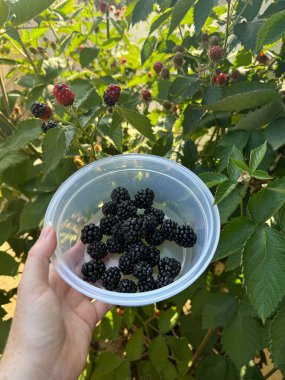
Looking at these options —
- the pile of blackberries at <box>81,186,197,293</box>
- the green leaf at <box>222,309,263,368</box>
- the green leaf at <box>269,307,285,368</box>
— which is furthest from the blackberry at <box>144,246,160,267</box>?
the green leaf at <box>269,307,285,368</box>

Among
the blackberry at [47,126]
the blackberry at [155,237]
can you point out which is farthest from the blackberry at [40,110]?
the blackberry at [155,237]

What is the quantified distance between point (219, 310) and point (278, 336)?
23cm

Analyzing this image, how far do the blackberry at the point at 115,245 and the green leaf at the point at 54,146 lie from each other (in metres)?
0.30

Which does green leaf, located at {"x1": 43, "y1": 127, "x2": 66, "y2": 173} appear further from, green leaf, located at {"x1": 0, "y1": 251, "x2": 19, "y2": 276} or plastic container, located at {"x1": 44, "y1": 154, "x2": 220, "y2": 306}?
green leaf, located at {"x1": 0, "y1": 251, "x2": 19, "y2": 276}

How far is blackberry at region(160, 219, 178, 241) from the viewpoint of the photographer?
870mm

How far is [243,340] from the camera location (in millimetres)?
803

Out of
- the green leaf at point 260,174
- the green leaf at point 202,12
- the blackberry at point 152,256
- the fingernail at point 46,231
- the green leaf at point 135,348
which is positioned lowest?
the green leaf at point 135,348

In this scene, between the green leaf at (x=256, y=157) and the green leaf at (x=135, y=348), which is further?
the green leaf at (x=135, y=348)

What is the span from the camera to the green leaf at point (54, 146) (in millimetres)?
663

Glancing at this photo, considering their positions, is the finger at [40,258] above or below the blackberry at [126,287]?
above

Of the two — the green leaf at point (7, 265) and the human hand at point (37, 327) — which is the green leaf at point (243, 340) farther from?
the green leaf at point (7, 265)

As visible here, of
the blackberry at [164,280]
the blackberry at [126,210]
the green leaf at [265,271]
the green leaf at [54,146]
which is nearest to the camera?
the green leaf at [265,271]

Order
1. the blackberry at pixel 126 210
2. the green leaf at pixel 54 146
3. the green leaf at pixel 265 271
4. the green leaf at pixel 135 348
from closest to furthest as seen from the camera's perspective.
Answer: the green leaf at pixel 265 271 < the green leaf at pixel 54 146 < the blackberry at pixel 126 210 < the green leaf at pixel 135 348

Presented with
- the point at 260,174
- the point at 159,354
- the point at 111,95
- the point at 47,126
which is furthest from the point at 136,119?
the point at 159,354
